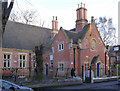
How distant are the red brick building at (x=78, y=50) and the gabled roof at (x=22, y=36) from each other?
4.13m

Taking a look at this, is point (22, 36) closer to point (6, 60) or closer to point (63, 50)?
point (6, 60)

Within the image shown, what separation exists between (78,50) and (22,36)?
13.0m

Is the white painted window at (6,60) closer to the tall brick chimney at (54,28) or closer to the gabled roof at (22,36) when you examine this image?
the gabled roof at (22,36)

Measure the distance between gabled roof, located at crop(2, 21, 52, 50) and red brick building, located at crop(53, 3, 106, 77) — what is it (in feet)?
13.6

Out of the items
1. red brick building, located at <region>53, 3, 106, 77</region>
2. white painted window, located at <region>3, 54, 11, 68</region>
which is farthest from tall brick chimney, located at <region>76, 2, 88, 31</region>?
white painted window, located at <region>3, 54, 11, 68</region>

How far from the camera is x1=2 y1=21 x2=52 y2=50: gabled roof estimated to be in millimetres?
27672

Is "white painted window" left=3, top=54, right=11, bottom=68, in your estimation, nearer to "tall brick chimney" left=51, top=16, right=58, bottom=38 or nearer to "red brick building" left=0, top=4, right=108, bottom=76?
"red brick building" left=0, top=4, right=108, bottom=76

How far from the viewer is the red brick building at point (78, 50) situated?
930 inches

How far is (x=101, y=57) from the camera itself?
2733cm

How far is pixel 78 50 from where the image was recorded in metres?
24.3

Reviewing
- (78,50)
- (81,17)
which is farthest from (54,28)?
(78,50)

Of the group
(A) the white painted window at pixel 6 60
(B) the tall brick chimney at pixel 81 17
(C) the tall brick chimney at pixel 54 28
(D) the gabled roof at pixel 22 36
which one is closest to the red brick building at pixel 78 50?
(B) the tall brick chimney at pixel 81 17

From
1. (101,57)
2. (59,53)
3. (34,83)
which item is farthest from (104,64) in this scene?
(34,83)

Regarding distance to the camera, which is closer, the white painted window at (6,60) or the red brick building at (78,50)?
the red brick building at (78,50)
